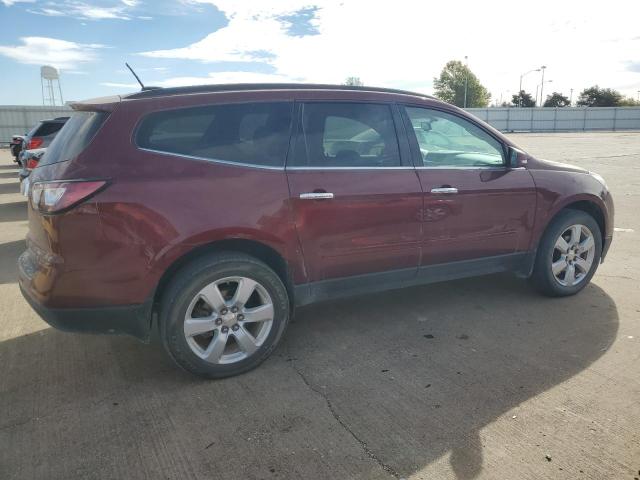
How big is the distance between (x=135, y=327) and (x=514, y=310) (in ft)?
9.78

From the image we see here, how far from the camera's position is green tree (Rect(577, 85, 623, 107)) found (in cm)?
8519

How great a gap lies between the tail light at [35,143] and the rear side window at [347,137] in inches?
350

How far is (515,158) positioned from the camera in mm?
4160

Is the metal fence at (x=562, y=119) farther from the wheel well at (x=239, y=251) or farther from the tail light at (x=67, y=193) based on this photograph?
the tail light at (x=67, y=193)

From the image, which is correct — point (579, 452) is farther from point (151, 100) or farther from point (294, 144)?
point (151, 100)

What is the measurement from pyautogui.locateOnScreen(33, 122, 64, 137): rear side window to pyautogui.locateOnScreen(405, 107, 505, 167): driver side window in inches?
371

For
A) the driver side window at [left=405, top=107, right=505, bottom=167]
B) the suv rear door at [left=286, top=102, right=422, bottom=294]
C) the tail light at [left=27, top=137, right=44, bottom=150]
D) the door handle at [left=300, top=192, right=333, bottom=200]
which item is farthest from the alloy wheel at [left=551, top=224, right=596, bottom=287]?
the tail light at [left=27, top=137, right=44, bottom=150]

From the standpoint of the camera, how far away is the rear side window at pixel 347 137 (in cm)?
342

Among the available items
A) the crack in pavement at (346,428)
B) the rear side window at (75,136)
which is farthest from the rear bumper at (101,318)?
the crack in pavement at (346,428)

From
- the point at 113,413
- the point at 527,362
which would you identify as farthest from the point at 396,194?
the point at 113,413

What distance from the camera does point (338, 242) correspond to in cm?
346

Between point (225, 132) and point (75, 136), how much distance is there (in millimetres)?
884

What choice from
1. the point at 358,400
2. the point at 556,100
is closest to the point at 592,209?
the point at 358,400

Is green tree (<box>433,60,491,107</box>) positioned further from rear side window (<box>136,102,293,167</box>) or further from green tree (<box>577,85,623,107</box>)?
rear side window (<box>136,102,293,167</box>)
